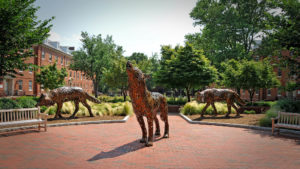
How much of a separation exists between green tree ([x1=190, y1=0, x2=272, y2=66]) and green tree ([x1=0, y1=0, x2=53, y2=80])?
2124 centimetres

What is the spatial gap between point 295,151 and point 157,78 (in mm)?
14700

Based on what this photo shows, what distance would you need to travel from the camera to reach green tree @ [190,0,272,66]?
25.2 meters

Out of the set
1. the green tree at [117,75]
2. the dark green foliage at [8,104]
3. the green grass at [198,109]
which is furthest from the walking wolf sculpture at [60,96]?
the green tree at [117,75]

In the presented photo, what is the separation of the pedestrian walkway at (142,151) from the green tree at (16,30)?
4.86 meters

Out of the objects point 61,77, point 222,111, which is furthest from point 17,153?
point 61,77

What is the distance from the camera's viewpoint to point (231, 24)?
25531mm

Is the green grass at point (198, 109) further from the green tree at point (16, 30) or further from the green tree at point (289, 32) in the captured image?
the green tree at point (16, 30)

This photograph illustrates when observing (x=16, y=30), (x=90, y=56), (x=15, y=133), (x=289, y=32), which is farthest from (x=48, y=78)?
(x=289, y=32)

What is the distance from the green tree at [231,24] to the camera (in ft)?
82.5

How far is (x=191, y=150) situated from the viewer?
573 cm

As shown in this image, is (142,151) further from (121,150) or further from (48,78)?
(48,78)

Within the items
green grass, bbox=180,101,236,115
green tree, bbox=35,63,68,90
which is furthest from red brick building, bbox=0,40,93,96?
green grass, bbox=180,101,236,115

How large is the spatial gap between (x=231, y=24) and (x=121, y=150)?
81.8ft

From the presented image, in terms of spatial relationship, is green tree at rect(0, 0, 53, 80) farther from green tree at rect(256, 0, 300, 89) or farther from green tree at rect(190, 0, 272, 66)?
green tree at rect(190, 0, 272, 66)
